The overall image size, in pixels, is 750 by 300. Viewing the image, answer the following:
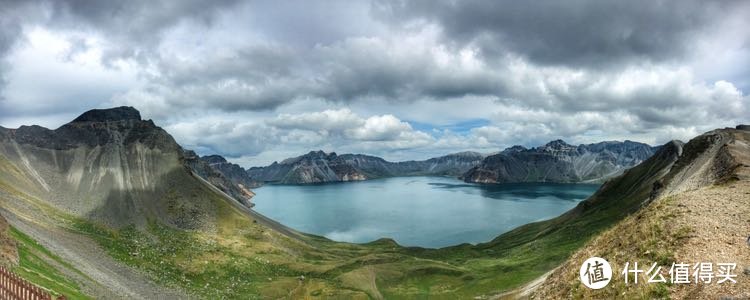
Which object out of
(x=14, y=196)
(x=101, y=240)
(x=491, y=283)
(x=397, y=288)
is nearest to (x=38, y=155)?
(x=14, y=196)

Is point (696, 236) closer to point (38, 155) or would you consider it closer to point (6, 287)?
point (6, 287)

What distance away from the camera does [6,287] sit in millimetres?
23094

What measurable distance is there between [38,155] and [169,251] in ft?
283

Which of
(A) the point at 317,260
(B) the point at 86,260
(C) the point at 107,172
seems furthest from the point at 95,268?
(C) the point at 107,172

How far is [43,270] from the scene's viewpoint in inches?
2120

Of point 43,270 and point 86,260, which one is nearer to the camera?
point 43,270

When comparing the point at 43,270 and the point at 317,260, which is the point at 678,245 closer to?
the point at 43,270

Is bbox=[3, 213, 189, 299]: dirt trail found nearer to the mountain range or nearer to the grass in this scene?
the mountain range
